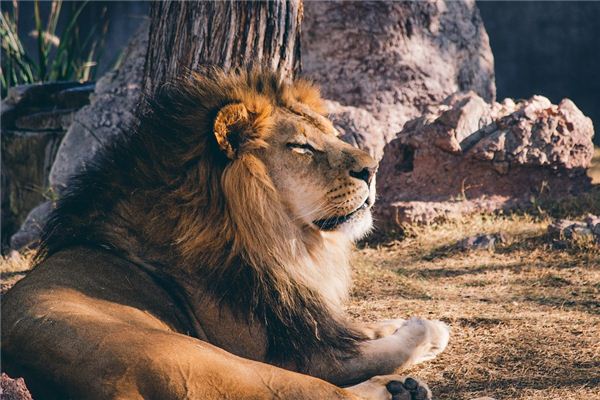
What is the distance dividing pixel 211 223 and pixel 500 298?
6.91 ft

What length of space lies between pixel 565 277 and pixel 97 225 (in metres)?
2.92

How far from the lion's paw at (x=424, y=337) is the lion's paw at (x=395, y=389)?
0.58 m

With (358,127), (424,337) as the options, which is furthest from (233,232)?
(358,127)

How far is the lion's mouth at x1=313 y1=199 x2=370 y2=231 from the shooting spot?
13.3 ft

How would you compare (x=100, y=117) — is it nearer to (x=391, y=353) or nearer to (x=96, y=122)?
(x=96, y=122)

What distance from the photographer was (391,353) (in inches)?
163

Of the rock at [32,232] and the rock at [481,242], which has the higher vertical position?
the rock at [481,242]

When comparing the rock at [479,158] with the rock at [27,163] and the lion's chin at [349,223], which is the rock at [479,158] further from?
the rock at [27,163]

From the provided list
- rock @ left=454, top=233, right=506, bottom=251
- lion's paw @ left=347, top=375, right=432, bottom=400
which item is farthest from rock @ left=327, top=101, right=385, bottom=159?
lion's paw @ left=347, top=375, right=432, bottom=400

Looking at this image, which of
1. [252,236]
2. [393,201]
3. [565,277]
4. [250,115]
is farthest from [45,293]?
[393,201]

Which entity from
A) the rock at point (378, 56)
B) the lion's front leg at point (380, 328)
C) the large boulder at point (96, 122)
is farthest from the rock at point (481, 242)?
the large boulder at point (96, 122)

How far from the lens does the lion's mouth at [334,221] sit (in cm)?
405

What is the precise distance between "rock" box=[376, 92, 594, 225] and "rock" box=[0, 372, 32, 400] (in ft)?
13.6

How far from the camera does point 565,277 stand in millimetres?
5707
